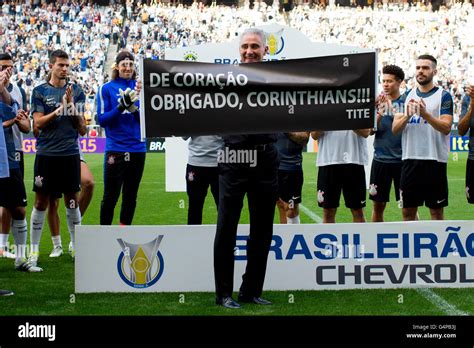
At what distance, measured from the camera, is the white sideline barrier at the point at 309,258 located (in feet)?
21.4

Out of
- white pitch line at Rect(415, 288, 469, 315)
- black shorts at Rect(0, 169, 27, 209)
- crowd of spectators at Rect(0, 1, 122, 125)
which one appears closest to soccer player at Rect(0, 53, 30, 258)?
black shorts at Rect(0, 169, 27, 209)

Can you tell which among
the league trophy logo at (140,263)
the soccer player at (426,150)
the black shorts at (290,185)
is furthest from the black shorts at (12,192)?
the soccer player at (426,150)

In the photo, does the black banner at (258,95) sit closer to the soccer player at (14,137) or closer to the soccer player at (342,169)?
the soccer player at (342,169)

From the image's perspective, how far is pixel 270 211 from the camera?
6.09m

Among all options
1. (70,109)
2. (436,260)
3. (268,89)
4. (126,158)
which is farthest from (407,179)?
(70,109)

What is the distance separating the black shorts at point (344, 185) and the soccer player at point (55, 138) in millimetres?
2543

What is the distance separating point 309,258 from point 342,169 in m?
1.61

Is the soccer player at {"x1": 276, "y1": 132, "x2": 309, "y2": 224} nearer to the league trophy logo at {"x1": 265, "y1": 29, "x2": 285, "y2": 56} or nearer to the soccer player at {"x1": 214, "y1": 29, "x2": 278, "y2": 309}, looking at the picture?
the soccer player at {"x1": 214, "y1": 29, "x2": 278, "y2": 309}

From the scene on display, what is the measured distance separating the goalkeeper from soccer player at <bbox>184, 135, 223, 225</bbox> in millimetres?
770

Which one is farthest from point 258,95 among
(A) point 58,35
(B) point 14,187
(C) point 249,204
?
(A) point 58,35

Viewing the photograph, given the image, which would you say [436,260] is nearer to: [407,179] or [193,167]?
[407,179]

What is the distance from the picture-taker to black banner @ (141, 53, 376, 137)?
6.22 metres

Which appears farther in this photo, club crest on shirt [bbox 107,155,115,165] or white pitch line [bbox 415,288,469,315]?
club crest on shirt [bbox 107,155,115,165]
